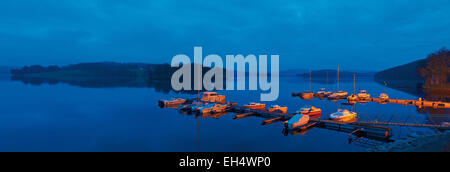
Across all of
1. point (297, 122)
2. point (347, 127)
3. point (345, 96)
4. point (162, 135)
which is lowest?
point (162, 135)

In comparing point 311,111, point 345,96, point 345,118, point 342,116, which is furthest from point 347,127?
point 345,96

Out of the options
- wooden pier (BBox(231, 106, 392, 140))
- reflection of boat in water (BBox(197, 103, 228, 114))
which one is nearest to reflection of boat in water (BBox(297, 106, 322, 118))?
wooden pier (BBox(231, 106, 392, 140))

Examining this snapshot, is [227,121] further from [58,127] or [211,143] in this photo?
[58,127]

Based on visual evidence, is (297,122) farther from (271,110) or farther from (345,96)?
(345,96)

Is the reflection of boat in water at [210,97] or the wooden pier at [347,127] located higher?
the reflection of boat in water at [210,97]

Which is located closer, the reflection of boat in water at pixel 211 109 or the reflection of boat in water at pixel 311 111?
the reflection of boat in water at pixel 311 111

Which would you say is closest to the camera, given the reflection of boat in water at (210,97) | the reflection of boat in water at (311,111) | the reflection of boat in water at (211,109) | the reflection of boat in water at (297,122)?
the reflection of boat in water at (297,122)

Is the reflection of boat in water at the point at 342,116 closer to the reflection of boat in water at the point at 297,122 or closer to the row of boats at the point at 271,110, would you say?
the row of boats at the point at 271,110

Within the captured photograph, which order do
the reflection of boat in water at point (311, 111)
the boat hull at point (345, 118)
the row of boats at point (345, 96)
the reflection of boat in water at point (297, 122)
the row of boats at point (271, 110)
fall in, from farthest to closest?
the row of boats at point (345, 96)
the reflection of boat in water at point (311, 111)
the boat hull at point (345, 118)
the row of boats at point (271, 110)
the reflection of boat in water at point (297, 122)

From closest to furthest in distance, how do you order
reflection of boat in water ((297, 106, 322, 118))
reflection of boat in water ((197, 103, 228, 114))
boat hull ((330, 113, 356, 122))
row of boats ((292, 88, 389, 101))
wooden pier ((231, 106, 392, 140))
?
wooden pier ((231, 106, 392, 140)) < boat hull ((330, 113, 356, 122)) < reflection of boat in water ((297, 106, 322, 118)) < reflection of boat in water ((197, 103, 228, 114)) < row of boats ((292, 88, 389, 101))

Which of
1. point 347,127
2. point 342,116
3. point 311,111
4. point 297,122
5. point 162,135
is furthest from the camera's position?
point 311,111

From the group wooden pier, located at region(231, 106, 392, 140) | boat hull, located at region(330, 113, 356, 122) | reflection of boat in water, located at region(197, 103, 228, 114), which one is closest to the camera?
wooden pier, located at region(231, 106, 392, 140)

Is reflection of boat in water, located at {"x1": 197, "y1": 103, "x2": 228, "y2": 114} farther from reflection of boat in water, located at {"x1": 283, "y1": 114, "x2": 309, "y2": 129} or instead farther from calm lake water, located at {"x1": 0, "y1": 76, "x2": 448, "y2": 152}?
reflection of boat in water, located at {"x1": 283, "y1": 114, "x2": 309, "y2": 129}

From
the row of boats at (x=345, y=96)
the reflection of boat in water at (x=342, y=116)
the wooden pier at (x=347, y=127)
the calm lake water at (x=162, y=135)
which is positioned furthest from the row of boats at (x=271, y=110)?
the row of boats at (x=345, y=96)
